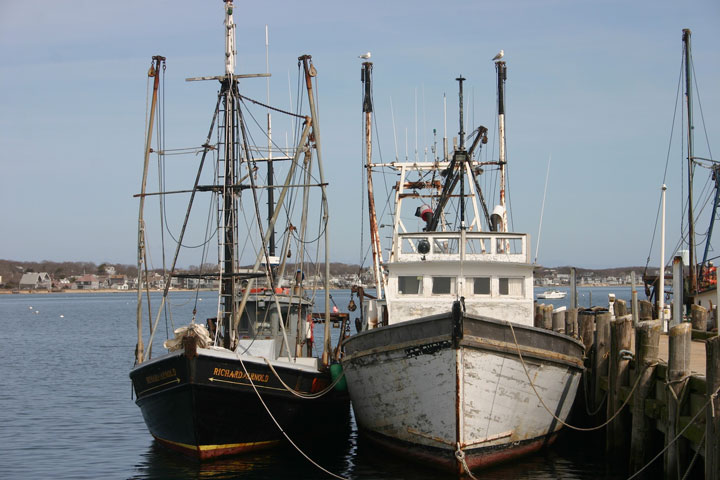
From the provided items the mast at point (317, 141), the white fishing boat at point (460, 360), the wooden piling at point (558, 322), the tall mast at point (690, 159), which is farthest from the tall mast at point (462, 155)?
the tall mast at point (690, 159)

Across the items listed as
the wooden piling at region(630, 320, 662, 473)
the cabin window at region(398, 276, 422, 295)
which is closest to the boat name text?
the cabin window at region(398, 276, 422, 295)

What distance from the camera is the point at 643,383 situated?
15.5 meters

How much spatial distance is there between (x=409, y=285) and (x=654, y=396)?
235 inches

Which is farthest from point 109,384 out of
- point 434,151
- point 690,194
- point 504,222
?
point 690,194

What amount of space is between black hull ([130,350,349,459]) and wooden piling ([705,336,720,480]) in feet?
30.7

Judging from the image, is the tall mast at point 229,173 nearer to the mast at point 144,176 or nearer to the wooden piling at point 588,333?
the mast at point 144,176

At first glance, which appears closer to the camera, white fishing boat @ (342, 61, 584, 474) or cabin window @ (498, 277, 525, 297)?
white fishing boat @ (342, 61, 584, 474)

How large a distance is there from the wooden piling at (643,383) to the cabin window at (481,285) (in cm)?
402

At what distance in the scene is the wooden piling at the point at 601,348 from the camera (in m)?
19.2

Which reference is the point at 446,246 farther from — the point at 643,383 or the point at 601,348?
the point at 643,383

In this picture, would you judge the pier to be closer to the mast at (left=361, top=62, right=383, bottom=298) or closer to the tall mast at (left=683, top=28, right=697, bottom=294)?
the mast at (left=361, top=62, right=383, bottom=298)

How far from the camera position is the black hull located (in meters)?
17.3

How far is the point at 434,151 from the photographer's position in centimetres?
2700

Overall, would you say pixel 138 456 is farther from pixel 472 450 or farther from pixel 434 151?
pixel 434 151
